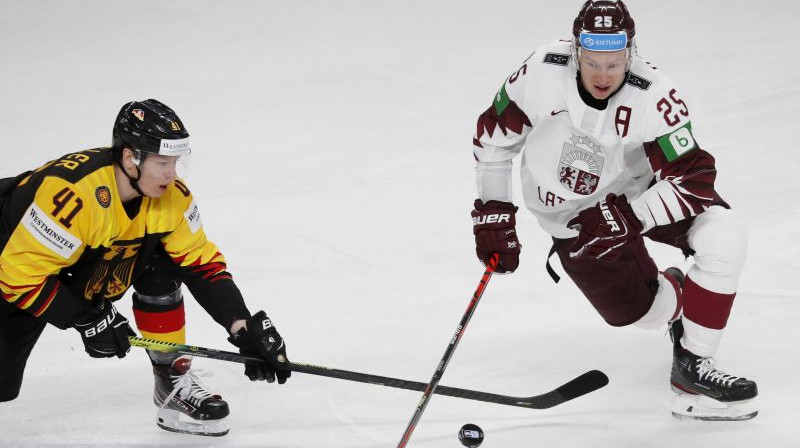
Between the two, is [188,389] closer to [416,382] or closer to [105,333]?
[105,333]

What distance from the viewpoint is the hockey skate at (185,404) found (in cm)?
295

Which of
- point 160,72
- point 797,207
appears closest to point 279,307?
point 797,207

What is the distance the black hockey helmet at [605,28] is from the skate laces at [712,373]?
92cm

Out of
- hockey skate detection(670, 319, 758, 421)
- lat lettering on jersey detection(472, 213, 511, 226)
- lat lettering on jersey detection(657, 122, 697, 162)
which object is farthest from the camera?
lat lettering on jersey detection(472, 213, 511, 226)

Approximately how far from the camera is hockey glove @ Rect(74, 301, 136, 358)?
2.63 meters

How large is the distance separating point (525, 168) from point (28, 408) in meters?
1.71

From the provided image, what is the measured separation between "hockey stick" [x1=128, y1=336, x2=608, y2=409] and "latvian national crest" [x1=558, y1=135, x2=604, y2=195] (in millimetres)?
548

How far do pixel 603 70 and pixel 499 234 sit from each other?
1.97ft

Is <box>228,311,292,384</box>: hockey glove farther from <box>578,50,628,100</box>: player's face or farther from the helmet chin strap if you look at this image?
<box>578,50,628,100</box>: player's face

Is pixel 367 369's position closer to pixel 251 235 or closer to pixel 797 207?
pixel 251 235

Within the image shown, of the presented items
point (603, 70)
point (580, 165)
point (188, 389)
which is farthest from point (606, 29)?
point (188, 389)

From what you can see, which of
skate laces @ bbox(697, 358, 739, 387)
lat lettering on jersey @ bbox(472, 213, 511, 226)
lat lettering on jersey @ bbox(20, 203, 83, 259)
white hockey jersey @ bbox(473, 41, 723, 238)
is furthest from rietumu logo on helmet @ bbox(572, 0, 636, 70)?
lat lettering on jersey @ bbox(20, 203, 83, 259)

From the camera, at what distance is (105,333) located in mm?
2643

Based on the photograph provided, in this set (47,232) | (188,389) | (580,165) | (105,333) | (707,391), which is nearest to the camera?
(47,232)
